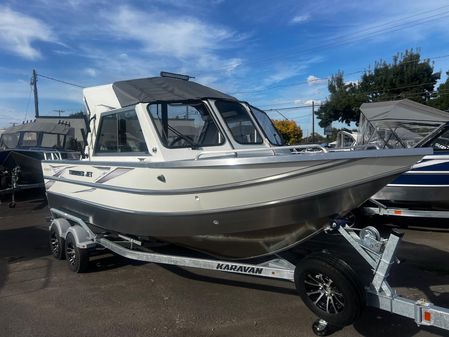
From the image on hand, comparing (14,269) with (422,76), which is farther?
(422,76)

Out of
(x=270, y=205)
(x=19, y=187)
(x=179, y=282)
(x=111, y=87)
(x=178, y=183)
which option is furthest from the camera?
(x=19, y=187)

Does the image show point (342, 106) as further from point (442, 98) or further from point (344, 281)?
point (344, 281)

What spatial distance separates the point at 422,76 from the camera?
141 feet

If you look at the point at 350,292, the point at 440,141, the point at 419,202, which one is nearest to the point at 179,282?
the point at 350,292

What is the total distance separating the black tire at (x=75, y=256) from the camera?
5727 millimetres

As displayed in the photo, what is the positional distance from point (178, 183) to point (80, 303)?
1820 millimetres

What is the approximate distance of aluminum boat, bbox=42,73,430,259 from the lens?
371cm

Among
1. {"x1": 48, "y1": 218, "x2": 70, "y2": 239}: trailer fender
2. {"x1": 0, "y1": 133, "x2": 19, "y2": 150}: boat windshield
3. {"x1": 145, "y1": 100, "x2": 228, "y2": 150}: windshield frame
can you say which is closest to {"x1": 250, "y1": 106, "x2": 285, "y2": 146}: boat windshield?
{"x1": 145, "y1": 100, "x2": 228, "y2": 150}: windshield frame

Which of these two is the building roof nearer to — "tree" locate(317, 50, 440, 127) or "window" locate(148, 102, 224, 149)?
"window" locate(148, 102, 224, 149)

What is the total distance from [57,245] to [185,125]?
9.54ft

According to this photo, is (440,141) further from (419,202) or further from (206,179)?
(206,179)

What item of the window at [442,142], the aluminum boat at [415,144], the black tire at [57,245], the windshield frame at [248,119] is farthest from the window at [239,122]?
the window at [442,142]

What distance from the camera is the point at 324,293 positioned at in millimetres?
3729

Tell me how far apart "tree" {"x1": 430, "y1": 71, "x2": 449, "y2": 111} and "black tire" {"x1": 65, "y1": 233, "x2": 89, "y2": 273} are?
38427mm
